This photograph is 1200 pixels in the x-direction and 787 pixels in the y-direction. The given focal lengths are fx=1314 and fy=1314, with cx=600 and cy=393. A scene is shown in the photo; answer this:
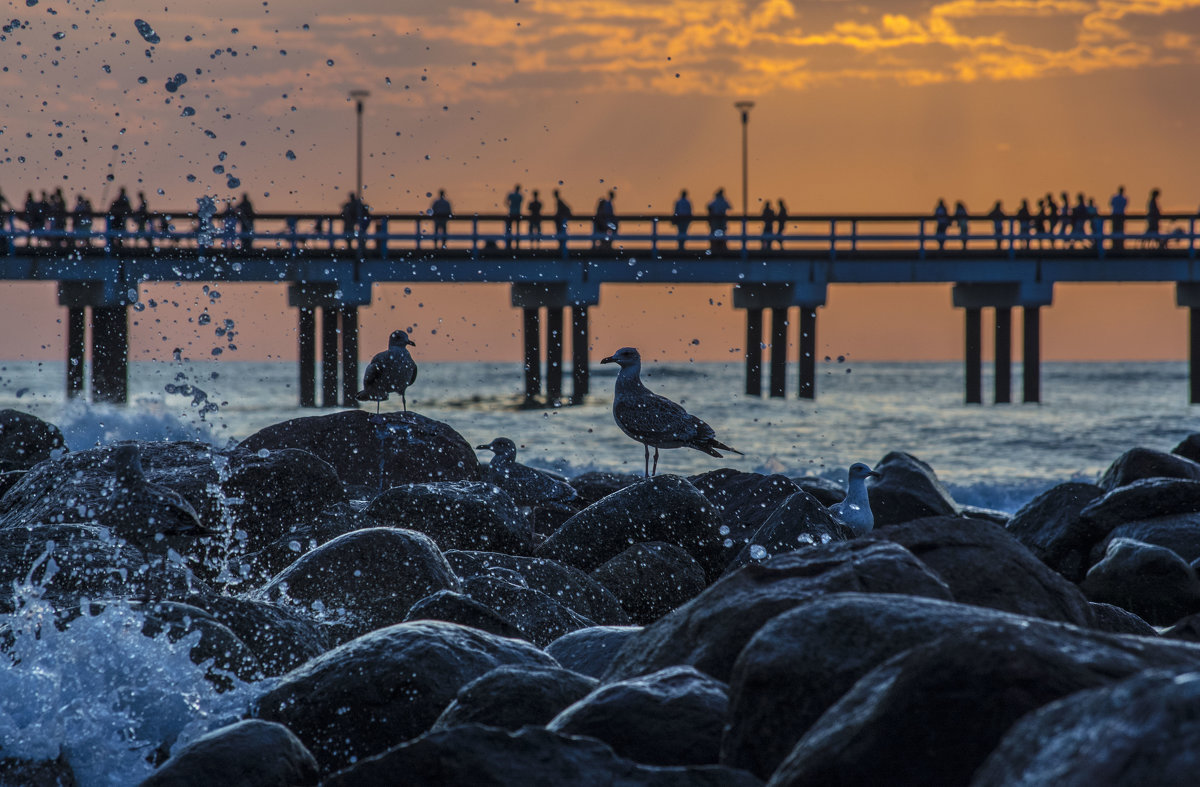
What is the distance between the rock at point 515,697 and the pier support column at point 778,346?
3165cm

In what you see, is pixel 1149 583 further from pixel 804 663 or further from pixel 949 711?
pixel 949 711

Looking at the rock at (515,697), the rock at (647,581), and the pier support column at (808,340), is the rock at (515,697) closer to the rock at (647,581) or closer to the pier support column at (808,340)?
the rock at (647,581)

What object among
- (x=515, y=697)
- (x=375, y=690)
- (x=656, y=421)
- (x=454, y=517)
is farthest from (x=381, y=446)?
(x=515, y=697)

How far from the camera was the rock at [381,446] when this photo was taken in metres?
11.5

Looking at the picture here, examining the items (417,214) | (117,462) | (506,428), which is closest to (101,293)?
(417,214)

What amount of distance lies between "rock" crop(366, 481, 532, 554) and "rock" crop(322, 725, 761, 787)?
15.2ft

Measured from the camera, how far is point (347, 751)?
3982mm

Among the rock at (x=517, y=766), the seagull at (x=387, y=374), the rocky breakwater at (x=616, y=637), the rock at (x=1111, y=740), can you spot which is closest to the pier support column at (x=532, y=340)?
the seagull at (x=387, y=374)

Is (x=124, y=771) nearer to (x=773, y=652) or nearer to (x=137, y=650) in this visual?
(x=137, y=650)

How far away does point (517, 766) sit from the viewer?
2832 mm

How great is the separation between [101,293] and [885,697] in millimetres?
31468

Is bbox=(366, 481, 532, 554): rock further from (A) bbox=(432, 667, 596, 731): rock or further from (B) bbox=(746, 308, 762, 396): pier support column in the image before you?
(B) bbox=(746, 308, 762, 396): pier support column

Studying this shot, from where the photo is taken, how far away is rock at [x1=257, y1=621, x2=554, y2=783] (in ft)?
13.1

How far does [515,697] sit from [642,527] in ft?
13.8
